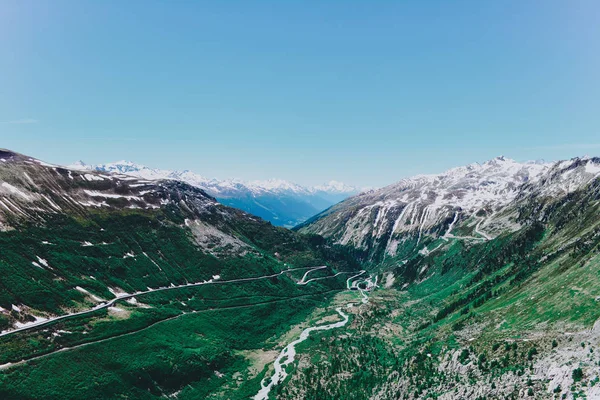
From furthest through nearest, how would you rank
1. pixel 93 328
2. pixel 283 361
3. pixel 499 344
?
pixel 283 361, pixel 93 328, pixel 499 344

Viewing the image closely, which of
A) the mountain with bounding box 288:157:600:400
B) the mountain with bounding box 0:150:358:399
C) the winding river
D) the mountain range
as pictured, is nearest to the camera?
the mountain with bounding box 288:157:600:400

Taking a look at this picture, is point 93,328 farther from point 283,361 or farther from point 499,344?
point 499,344

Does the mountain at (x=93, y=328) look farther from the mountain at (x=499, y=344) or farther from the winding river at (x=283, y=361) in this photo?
the mountain at (x=499, y=344)

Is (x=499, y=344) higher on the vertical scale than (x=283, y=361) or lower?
higher

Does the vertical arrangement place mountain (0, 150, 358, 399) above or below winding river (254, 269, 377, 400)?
above

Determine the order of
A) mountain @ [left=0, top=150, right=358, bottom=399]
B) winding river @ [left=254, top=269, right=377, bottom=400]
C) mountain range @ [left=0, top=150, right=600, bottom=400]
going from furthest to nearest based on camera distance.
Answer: winding river @ [left=254, top=269, right=377, bottom=400] → mountain @ [left=0, top=150, right=358, bottom=399] → mountain range @ [left=0, top=150, right=600, bottom=400]

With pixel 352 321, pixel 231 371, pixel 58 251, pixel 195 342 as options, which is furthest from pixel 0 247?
pixel 352 321

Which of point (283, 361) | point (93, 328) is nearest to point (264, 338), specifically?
point (283, 361)

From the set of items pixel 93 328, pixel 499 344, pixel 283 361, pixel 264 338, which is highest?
pixel 93 328

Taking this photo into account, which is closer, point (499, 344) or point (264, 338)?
point (499, 344)

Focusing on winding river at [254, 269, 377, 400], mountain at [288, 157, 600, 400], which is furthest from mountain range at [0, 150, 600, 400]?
winding river at [254, 269, 377, 400]

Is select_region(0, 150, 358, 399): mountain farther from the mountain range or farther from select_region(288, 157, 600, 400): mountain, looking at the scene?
select_region(288, 157, 600, 400): mountain
